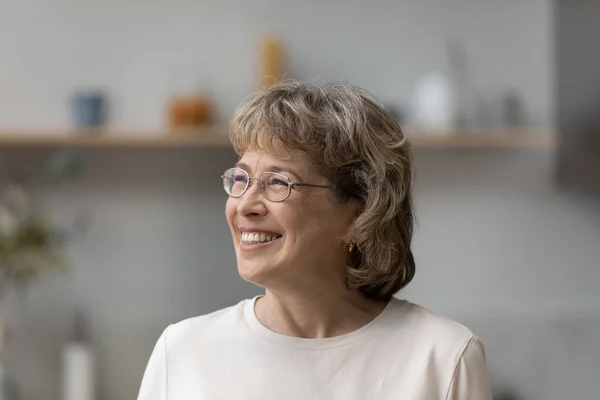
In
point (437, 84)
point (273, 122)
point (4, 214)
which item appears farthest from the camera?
point (437, 84)

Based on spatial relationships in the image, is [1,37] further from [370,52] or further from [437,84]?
[437,84]

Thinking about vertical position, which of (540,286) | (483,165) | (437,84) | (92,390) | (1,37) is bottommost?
(92,390)

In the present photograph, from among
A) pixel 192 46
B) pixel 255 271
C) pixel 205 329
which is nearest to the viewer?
pixel 255 271

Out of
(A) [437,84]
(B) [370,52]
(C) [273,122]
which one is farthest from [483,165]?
(C) [273,122]

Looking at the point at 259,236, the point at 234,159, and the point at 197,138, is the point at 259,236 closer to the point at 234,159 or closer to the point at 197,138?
the point at 197,138

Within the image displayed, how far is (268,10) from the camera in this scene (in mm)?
3791

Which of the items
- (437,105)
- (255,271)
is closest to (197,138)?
(437,105)

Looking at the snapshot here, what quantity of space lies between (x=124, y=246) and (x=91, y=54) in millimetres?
778

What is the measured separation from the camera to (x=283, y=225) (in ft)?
4.62

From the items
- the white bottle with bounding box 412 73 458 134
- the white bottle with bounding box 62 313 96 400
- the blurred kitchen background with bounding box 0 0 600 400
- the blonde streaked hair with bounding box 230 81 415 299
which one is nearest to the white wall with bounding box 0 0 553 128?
the blurred kitchen background with bounding box 0 0 600 400

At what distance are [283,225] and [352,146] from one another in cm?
16

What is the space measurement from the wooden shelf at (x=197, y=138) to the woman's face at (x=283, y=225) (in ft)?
7.05

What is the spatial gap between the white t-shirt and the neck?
0.02 meters

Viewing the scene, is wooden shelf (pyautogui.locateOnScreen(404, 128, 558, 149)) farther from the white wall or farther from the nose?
the nose
